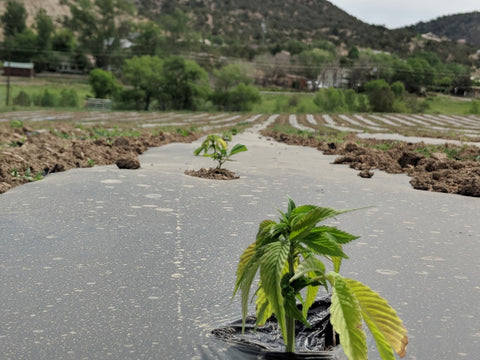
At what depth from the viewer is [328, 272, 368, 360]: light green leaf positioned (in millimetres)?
1478

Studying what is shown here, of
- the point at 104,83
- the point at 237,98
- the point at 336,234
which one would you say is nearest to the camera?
the point at 336,234

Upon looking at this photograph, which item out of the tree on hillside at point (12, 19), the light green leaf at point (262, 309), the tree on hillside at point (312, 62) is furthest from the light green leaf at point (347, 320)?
the tree on hillside at point (12, 19)

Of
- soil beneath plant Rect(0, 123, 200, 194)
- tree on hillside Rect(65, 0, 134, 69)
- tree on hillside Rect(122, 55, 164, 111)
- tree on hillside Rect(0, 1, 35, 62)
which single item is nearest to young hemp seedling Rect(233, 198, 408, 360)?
soil beneath plant Rect(0, 123, 200, 194)

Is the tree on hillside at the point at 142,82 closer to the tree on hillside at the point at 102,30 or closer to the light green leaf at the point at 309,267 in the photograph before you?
the tree on hillside at the point at 102,30

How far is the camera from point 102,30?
96000 millimetres

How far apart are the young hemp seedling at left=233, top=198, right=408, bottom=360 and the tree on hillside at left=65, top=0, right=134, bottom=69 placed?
96611 mm

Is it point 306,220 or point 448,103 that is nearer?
point 306,220

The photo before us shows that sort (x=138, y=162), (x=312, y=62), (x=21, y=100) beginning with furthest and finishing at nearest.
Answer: (x=312, y=62)
(x=21, y=100)
(x=138, y=162)

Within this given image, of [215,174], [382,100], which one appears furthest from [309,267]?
[382,100]

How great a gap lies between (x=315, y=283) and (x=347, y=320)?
0.26 meters

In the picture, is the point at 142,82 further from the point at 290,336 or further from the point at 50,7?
the point at 50,7

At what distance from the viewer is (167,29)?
105812 mm

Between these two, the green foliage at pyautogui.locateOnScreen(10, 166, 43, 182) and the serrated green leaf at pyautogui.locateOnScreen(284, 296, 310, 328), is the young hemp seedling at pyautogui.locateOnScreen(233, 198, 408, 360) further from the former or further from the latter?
the green foliage at pyautogui.locateOnScreen(10, 166, 43, 182)

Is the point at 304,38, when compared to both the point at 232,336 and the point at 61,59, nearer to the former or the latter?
the point at 61,59
